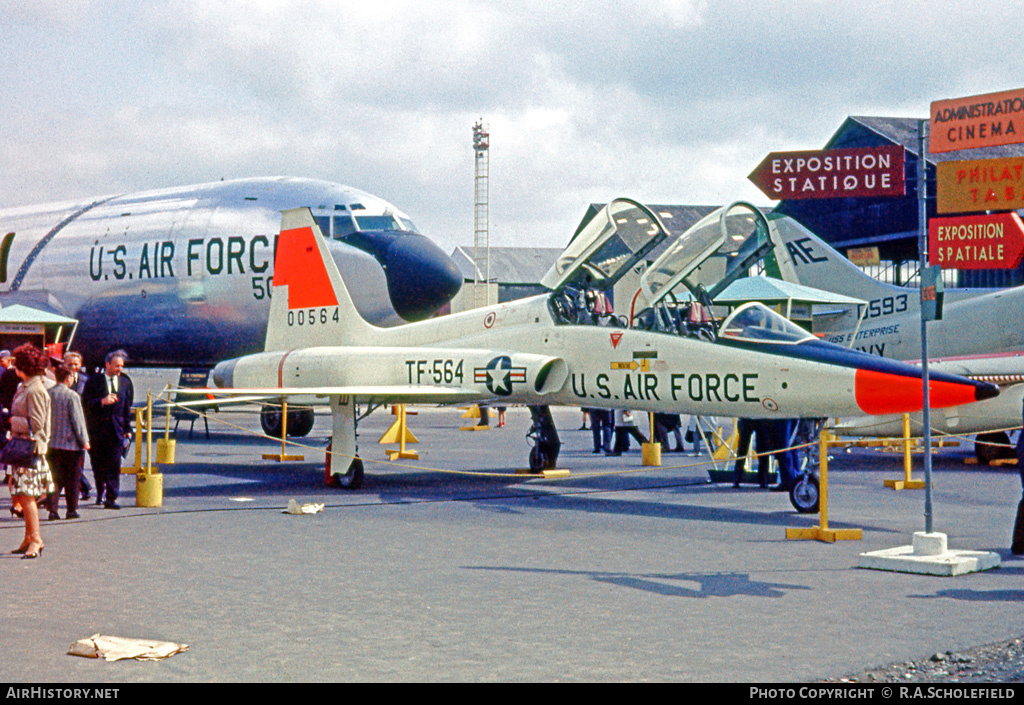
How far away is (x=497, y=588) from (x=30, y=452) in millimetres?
4259

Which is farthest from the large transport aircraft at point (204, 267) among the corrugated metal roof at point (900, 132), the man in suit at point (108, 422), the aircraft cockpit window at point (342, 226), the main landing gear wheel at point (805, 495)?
the corrugated metal roof at point (900, 132)

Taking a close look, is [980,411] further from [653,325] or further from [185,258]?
[185,258]

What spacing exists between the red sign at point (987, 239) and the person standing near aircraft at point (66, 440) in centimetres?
2237

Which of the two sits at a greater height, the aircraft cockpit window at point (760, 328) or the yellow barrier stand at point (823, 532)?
the aircraft cockpit window at point (760, 328)

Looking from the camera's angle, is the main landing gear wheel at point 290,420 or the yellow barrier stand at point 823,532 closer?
the yellow barrier stand at point 823,532

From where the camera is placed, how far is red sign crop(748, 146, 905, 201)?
29.1 meters

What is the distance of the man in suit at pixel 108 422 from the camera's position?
12.0m

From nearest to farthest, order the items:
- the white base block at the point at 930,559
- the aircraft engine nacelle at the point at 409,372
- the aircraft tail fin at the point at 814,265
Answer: the white base block at the point at 930,559 < the aircraft engine nacelle at the point at 409,372 < the aircraft tail fin at the point at 814,265

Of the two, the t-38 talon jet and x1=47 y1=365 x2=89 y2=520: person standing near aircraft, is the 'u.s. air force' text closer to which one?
the t-38 talon jet

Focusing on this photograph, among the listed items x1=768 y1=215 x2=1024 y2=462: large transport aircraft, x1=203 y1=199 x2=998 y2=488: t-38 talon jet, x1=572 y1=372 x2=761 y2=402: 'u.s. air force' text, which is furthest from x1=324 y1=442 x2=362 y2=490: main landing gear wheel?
x1=768 y1=215 x2=1024 y2=462: large transport aircraft

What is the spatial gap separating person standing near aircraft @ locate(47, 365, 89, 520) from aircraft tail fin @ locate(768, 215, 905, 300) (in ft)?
54.0

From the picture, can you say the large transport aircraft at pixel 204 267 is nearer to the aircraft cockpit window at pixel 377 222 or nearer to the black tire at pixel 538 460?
the aircraft cockpit window at pixel 377 222

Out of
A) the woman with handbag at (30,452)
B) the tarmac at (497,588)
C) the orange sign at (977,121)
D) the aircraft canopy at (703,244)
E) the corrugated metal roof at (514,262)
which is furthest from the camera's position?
the corrugated metal roof at (514,262)
